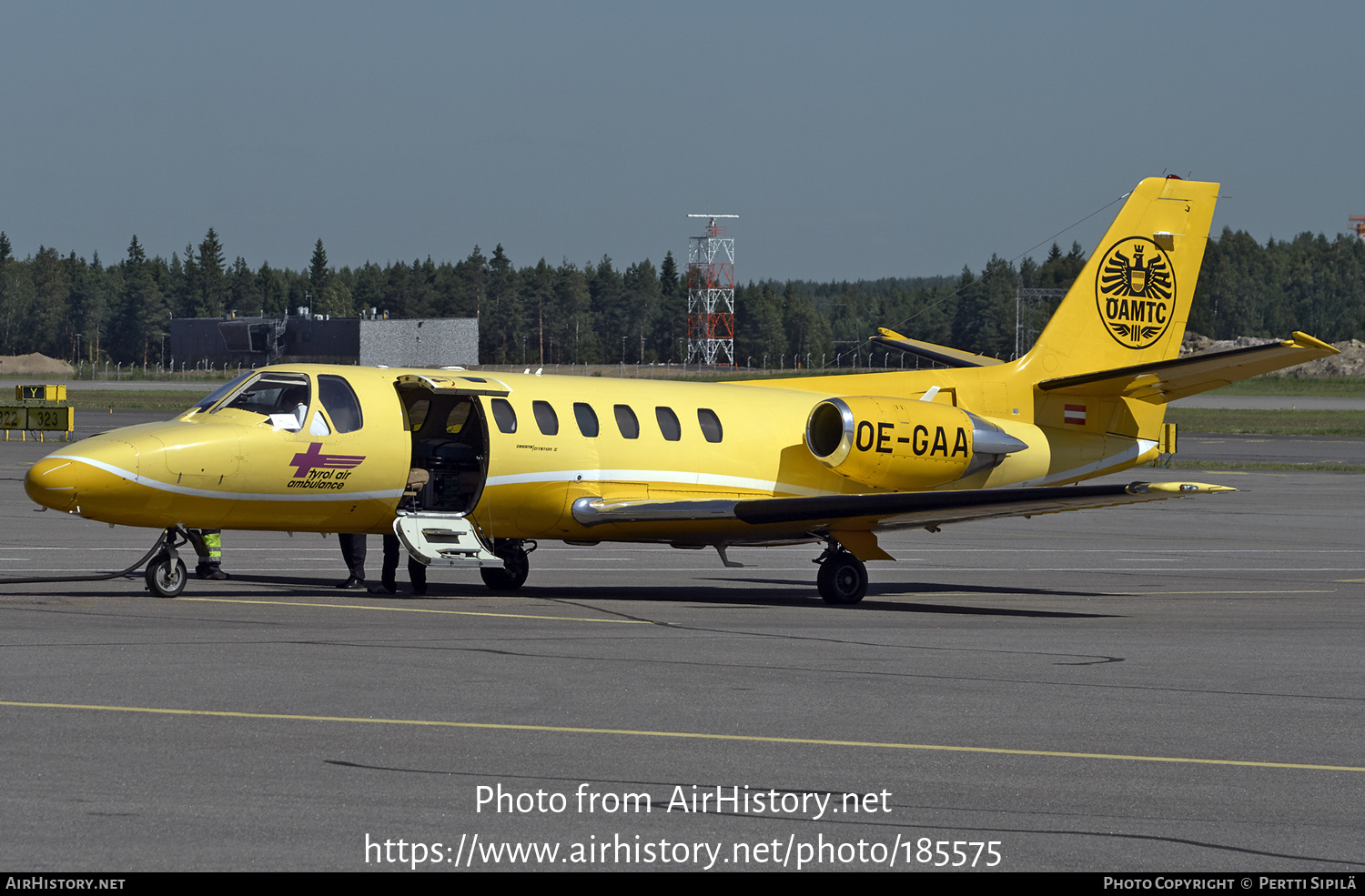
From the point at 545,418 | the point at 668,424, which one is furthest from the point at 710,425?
the point at 545,418

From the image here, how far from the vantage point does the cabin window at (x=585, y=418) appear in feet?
62.6

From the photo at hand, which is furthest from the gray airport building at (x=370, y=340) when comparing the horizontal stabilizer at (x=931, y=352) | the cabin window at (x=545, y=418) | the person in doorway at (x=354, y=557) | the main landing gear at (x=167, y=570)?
the main landing gear at (x=167, y=570)

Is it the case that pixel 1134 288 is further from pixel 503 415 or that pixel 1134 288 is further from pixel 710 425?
pixel 503 415

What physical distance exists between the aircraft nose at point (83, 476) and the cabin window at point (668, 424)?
695 cm

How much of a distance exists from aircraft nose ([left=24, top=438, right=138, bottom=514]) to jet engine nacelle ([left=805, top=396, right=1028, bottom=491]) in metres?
9.28

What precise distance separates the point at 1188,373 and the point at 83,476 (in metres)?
14.7

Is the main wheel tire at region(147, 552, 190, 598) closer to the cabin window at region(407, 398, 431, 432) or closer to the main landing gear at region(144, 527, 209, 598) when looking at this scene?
the main landing gear at region(144, 527, 209, 598)

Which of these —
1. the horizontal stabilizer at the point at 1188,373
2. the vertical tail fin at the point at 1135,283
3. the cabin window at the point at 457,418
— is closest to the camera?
the horizontal stabilizer at the point at 1188,373

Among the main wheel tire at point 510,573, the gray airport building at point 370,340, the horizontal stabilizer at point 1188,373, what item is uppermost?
the gray airport building at point 370,340

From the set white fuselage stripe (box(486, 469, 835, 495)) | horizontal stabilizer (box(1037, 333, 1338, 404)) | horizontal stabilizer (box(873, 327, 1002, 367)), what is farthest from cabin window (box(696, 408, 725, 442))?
horizontal stabilizer (box(1037, 333, 1338, 404))

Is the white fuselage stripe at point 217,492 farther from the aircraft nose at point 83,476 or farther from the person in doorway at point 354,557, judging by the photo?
the person in doorway at point 354,557

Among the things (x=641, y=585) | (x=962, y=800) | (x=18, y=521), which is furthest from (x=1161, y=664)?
(x=18, y=521)

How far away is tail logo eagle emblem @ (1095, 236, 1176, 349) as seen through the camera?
75.9 ft

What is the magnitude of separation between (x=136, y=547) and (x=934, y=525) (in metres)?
13.6
